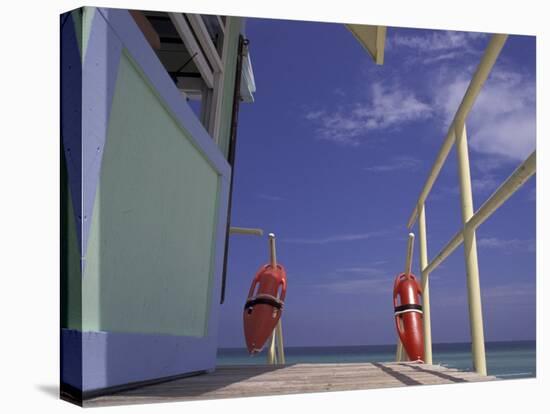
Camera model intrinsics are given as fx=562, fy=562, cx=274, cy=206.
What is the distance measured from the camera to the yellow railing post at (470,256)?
5.20 ft

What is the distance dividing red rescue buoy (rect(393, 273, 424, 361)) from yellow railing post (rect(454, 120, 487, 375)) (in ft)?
6.06

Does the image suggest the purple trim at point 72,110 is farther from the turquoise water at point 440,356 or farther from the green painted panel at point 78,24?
the turquoise water at point 440,356

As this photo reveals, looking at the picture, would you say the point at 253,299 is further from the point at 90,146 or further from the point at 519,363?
the point at 519,363

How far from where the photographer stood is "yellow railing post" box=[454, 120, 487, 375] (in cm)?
158

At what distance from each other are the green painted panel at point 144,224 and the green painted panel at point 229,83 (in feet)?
1.68

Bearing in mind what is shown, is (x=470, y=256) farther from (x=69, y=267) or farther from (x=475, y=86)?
(x=69, y=267)

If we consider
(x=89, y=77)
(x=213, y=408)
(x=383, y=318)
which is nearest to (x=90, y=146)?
(x=89, y=77)

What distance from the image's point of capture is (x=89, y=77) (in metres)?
1.06

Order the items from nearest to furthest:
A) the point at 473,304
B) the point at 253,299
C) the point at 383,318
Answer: the point at 473,304 → the point at 253,299 → the point at 383,318

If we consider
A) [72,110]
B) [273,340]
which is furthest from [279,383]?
[273,340]

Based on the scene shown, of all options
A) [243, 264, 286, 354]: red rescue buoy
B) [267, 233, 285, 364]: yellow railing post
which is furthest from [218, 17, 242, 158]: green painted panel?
[243, 264, 286, 354]: red rescue buoy

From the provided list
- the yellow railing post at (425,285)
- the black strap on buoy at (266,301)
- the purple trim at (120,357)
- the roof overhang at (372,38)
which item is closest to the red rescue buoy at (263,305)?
the black strap on buoy at (266,301)

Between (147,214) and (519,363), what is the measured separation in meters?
16.0

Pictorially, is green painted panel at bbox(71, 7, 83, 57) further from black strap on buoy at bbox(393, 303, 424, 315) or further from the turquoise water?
the turquoise water
